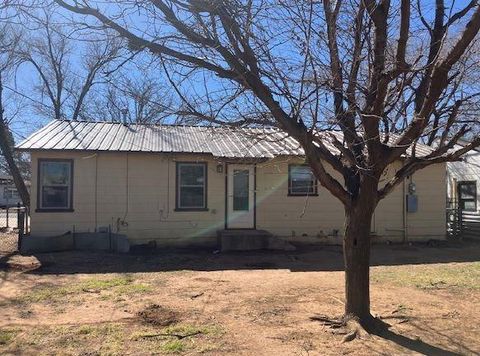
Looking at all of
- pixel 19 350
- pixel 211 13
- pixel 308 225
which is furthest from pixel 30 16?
pixel 308 225

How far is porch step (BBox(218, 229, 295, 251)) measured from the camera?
14477mm

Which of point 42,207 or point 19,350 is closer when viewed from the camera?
point 19,350

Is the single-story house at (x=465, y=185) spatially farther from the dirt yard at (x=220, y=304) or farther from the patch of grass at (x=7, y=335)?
the patch of grass at (x=7, y=335)

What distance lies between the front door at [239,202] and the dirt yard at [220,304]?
8.12ft

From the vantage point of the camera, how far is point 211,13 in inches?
219

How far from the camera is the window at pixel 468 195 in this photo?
21.0m

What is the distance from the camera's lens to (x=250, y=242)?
14.6 meters

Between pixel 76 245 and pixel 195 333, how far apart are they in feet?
29.0

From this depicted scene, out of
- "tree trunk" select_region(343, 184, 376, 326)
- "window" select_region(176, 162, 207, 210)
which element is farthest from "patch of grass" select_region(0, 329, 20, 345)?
"window" select_region(176, 162, 207, 210)

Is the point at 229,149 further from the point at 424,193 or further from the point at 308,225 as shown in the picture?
the point at 424,193

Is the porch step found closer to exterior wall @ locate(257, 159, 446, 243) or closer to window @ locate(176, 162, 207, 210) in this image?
exterior wall @ locate(257, 159, 446, 243)

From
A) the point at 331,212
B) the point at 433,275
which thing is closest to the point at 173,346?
the point at 433,275

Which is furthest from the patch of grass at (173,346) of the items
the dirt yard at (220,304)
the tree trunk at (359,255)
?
the tree trunk at (359,255)

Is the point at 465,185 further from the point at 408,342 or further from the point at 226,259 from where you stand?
the point at 408,342
